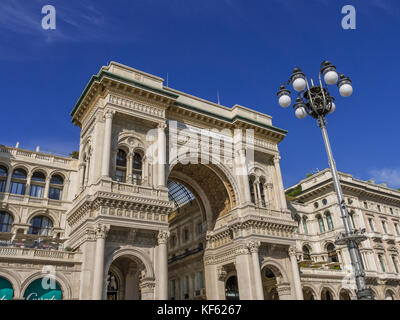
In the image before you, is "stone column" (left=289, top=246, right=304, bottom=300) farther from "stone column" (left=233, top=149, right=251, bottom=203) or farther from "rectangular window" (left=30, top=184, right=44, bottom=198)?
"rectangular window" (left=30, top=184, right=44, bottom=198)

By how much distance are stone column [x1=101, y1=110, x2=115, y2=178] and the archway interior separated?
7015mm

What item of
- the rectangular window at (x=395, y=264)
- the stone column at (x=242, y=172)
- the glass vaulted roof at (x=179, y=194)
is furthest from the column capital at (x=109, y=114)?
the rectangular window at (x=395, y=264)

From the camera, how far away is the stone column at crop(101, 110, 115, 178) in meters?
23.6

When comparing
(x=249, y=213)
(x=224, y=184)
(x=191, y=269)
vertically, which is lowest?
(x=191, y=269)

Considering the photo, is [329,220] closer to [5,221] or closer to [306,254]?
[306,254]

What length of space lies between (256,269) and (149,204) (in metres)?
10.1

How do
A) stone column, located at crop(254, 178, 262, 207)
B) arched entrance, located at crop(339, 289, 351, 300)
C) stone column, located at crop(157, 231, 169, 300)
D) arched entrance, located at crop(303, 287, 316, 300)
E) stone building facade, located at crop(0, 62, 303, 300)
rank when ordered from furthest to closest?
arched entrance, located at crop(339, 289, 351, 300) → arched entrance, located at crop(303, 287, 316, 300) → stone column, located at crop(254, 178, 262, 207) → stone column, located at crop(157, 231, 169, 300) → stone building facade, located at crop(0, 62, 303, 300)

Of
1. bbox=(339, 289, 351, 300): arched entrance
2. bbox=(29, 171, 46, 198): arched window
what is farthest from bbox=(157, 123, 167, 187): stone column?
bbox=(339, 289, 351, 300): arched entrance

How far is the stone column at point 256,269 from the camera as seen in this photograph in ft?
87.9

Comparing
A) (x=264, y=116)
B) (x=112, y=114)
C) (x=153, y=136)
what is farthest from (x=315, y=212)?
(x=112, y=114)

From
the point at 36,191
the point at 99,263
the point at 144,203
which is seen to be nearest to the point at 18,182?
the point at 36,191

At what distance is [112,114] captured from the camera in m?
25.3
